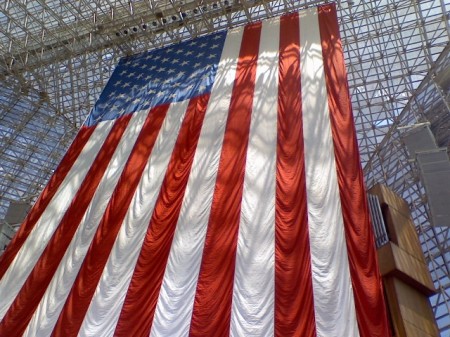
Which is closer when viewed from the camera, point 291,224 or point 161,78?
point 291,224

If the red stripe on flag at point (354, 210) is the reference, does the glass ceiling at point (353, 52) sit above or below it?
above

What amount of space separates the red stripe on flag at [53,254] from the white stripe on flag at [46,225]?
142 mm

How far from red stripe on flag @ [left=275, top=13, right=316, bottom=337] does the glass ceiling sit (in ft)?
21.1

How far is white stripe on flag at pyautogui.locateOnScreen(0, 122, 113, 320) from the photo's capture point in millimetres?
A: 10344

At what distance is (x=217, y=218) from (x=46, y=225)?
14.0 feet

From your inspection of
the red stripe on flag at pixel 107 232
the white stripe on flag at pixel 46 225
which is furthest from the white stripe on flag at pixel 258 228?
the white stripe on flag at pixel 46 225

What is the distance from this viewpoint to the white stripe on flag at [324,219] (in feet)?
25.5

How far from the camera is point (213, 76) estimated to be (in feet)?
48.1

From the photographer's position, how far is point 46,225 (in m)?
11.7

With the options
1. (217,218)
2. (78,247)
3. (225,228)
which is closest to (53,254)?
(78,247)

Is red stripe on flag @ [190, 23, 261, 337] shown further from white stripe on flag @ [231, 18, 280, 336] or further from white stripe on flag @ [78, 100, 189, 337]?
white stripe on flag @ [78, 100, 189, 337]

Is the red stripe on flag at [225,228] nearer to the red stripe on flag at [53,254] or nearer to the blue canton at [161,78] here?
the blue canton at [161,78]

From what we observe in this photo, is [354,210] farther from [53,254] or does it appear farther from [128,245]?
[53,254]

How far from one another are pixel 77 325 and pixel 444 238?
40.5 feet
